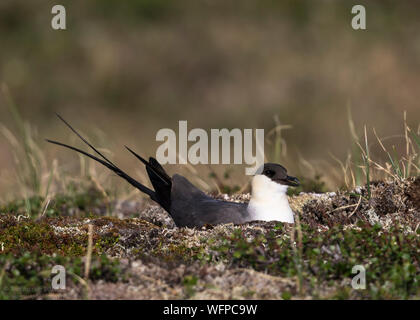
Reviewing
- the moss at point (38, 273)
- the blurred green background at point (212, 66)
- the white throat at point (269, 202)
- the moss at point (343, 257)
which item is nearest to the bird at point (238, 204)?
the white throat at point (269, 202)

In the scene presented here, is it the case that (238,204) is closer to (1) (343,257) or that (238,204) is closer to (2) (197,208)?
(2) (197,208)

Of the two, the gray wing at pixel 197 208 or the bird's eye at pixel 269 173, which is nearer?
the gray wing at pixel 197 208

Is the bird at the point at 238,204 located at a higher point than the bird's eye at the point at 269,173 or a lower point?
lower

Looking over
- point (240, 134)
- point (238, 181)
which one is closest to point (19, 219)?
point (238, 181)

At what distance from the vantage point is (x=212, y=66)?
16641 mm

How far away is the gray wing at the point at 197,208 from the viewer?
6035 millimetres

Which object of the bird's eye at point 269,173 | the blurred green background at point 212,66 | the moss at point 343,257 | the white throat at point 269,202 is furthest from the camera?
the blurred green background at point 212,66

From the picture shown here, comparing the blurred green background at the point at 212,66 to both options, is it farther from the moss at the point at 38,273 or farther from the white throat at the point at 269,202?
the moss at the point at 38,273

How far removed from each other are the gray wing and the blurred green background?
7.57 meters

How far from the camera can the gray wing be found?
6.04 m

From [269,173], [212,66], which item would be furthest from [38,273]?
[212,66]

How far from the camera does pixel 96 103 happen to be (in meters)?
16.2

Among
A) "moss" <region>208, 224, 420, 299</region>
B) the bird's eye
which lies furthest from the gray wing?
"moss" <region>208, 224, 420, 299</region>

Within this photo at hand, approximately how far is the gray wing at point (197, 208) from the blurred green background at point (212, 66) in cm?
757
